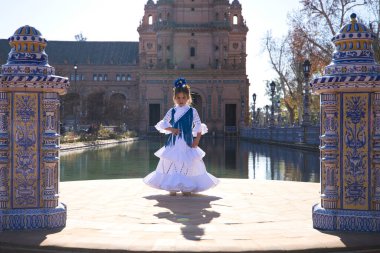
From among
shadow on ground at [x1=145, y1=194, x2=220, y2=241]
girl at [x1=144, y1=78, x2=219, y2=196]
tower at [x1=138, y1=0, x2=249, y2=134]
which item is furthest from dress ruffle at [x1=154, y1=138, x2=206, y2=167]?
tower at [x1=138, y1=0, x2=249, y2=134]

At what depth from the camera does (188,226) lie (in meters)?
5.75

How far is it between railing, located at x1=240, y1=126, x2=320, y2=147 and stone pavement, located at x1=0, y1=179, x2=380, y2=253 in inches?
830

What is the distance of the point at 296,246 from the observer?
15.4 ft

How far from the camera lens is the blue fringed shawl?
28.8 ft

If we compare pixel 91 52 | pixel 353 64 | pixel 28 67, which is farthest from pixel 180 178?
pixel 91 52

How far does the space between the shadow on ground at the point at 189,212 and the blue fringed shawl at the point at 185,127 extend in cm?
94

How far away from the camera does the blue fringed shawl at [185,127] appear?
8.79 metres

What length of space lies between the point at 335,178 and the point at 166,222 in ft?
6.43

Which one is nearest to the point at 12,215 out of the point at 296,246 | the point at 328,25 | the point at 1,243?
the point at 1,243

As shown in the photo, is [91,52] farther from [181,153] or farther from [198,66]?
[181,153]

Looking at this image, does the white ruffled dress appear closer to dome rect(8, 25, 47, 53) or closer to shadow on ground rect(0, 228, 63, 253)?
shadow on ground rect(0, 228, 63, 253)

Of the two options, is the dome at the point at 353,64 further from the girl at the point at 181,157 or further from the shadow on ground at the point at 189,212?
the girl at the point at 181,157

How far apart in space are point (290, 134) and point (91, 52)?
6588 cm

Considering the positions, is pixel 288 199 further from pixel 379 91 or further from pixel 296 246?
pixel 296 246
